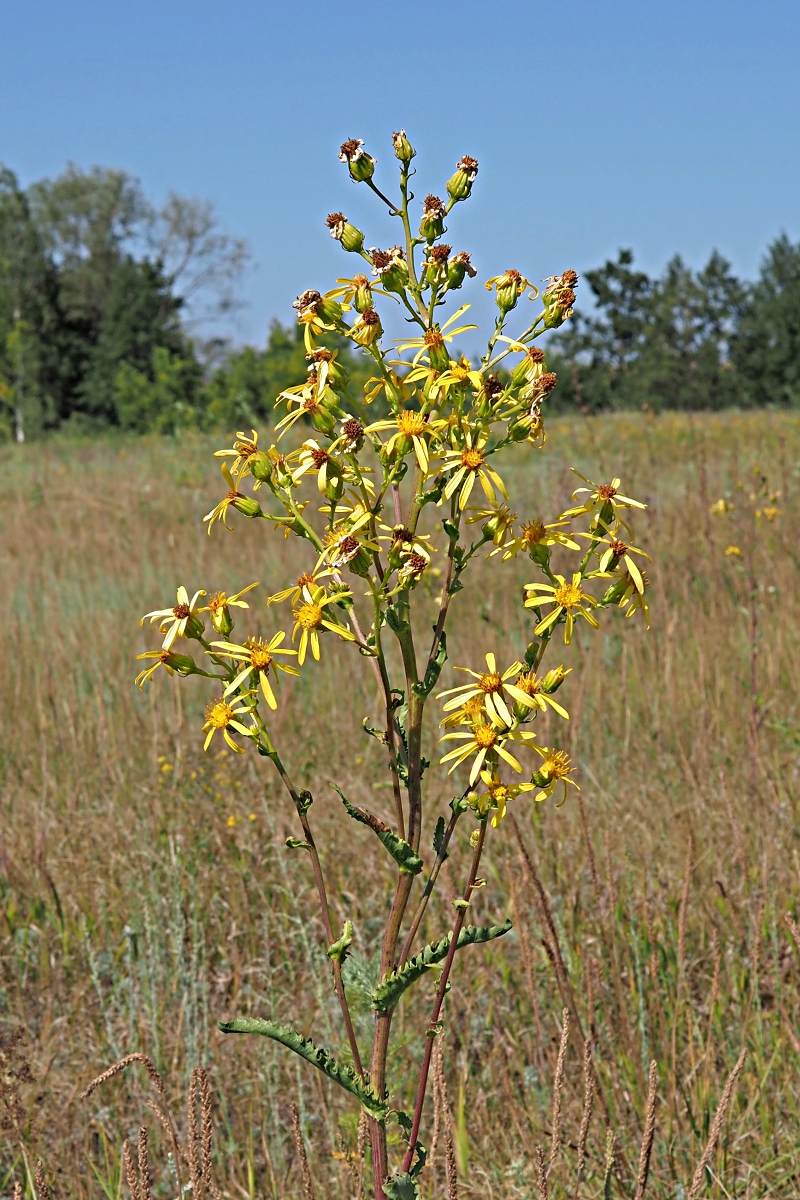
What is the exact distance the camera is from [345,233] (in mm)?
1067

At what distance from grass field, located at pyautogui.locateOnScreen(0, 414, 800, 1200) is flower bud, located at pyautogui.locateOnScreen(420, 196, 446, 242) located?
678 millimetres

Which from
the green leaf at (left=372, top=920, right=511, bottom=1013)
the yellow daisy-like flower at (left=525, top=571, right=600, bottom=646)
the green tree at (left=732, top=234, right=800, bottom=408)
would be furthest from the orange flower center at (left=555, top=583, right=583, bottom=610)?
the green tree at (left=732, top=234, right=800, bottom=408)

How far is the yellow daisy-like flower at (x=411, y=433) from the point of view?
0.98 metres

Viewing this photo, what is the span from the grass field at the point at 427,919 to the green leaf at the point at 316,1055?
162 millimetres

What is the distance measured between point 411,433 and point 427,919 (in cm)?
157

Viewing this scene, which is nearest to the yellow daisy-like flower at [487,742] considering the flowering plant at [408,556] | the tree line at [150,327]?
the flowering plant at [408,556]

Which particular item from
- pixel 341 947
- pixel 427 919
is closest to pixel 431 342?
pixel 341 947

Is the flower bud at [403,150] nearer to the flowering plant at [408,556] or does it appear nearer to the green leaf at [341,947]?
the flowering plant at [408,556]

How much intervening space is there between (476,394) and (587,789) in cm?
193

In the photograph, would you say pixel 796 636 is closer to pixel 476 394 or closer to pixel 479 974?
pixel 479 974

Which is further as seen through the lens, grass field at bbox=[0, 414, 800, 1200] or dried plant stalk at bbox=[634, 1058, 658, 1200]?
grass field at bbox=[0, 414, 800, 1200]

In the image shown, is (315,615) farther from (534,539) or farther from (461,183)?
(461,183)

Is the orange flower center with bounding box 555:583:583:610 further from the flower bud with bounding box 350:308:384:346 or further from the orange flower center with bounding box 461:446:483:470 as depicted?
the flower bud with bounding box 350:308:384:346

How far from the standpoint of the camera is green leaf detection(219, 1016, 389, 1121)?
916 millimetres
